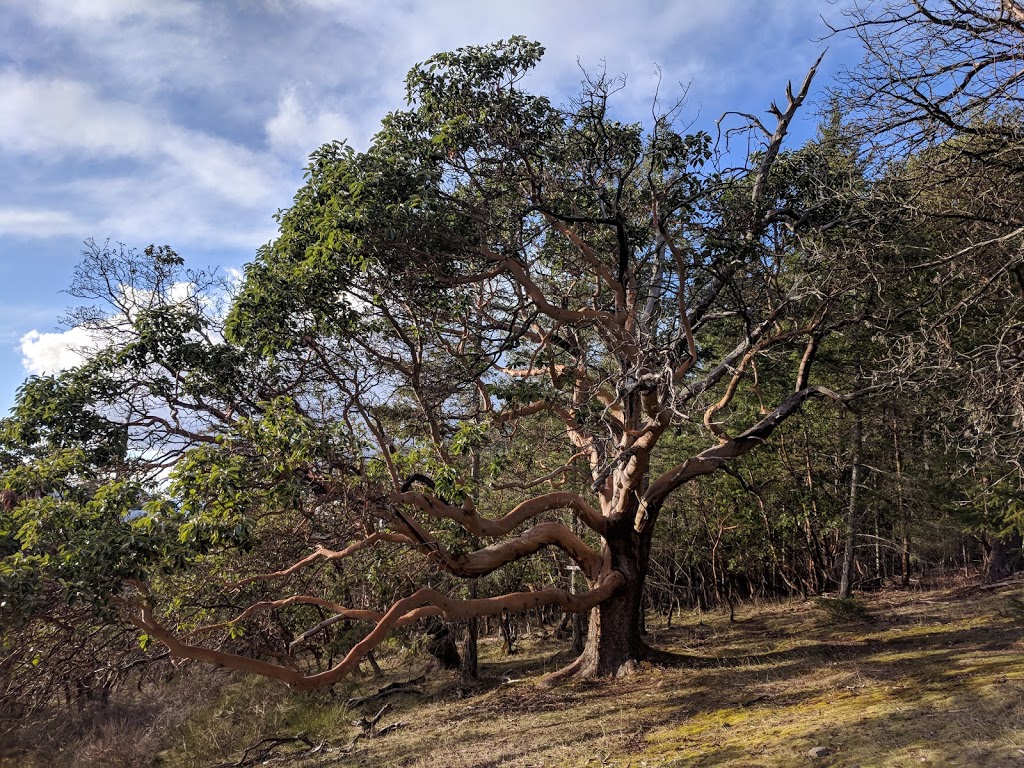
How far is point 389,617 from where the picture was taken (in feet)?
25.8

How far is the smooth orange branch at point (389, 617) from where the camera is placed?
269 inches

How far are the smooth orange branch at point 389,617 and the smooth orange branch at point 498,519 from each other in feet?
3.04

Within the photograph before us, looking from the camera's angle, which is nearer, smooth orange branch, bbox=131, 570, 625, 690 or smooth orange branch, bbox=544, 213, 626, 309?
smooth orange branch, bbox=131, 570, 625, 690

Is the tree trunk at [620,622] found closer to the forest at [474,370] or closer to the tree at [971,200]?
the forest at [474,370]

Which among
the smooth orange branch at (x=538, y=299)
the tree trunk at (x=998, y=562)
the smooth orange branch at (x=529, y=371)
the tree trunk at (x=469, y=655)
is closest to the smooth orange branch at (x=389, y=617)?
the tree trunk at (x=469, y=655)

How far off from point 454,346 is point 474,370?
164 cm

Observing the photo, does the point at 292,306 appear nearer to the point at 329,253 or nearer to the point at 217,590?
the point at 329,253

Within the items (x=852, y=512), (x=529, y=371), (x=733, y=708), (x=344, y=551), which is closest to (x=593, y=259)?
(x=529, y=371)

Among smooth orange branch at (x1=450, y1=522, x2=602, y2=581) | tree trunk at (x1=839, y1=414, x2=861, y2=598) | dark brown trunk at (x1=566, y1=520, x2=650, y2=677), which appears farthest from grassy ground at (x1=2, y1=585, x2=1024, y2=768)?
smooth orange branch at (x1=450, y1=522, x2=602, y2=581)

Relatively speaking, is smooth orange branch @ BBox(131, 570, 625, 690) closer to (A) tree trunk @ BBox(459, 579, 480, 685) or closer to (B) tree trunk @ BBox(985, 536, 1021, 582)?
(A) tree trunk @ BBox(459, 579, 480, 685)

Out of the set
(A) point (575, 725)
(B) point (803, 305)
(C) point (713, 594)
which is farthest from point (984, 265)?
(C) point (713, 594)

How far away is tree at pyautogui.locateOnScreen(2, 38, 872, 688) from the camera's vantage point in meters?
7.88

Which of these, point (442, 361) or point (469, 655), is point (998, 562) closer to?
point (469, 655)

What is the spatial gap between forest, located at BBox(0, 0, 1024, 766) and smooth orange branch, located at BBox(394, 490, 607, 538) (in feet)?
0.16
